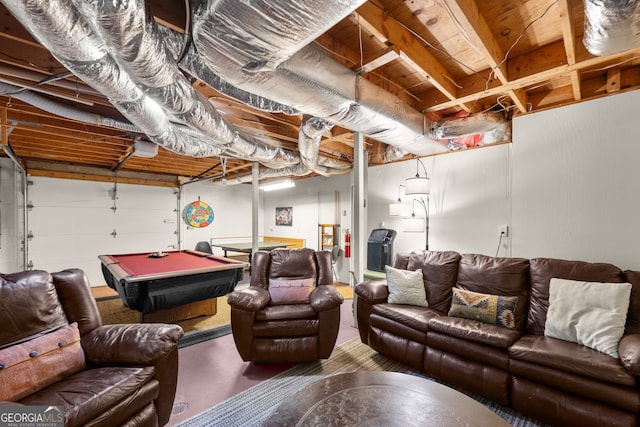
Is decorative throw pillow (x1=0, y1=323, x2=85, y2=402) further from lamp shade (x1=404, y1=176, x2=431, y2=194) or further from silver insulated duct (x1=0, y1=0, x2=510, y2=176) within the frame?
lamp shade (x1=404, y1=176, x2=431, y2=194)

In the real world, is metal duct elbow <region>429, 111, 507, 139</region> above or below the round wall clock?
above

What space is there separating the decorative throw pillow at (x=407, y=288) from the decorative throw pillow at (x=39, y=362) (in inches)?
97.0

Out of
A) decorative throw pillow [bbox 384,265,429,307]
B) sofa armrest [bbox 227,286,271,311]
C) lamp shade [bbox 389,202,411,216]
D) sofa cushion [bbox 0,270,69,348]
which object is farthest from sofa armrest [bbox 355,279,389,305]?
sofa cushion [bbox 0,270,69,348]

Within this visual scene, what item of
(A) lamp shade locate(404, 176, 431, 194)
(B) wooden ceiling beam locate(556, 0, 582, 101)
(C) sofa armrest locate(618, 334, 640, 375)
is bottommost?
(C) sofa armrest locate(618, 334, 640, 375)

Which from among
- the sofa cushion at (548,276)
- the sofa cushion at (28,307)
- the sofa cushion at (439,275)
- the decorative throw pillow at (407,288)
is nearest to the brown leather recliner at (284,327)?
the decorative throw pillow at (407,288)

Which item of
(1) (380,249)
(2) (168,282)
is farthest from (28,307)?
(1) (380,249)

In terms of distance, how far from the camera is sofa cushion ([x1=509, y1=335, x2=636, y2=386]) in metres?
1.53

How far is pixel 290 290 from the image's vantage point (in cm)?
276

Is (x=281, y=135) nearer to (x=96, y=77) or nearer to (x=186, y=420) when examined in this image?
(x=96, y=77)

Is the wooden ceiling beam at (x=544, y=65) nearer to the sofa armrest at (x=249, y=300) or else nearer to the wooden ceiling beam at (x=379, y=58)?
the wooden ceiling beam at (x=379, y=58)

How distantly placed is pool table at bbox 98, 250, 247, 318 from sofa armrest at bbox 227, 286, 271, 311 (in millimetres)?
872

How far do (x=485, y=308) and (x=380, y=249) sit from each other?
2.10 meters

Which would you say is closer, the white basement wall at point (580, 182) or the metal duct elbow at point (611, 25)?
the metal duct elbow at point (611, 25)

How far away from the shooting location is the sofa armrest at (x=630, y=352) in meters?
1.47
